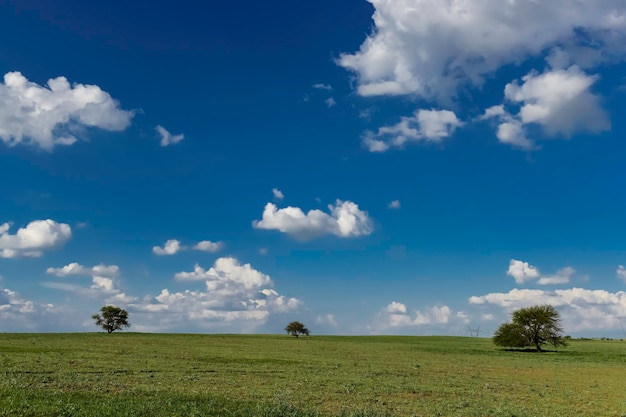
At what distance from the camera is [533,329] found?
328ft

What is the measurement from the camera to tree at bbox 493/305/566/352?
98938 millimetres

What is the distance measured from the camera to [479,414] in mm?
25734

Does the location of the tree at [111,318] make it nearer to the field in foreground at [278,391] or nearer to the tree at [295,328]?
the tree at [295,328]

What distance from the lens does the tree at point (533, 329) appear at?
9894cm

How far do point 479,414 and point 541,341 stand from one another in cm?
8419

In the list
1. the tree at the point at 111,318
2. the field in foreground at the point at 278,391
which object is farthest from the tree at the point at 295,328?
the field in foreground at the point at 278,391

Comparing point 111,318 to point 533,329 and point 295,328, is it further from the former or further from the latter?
point 533,329

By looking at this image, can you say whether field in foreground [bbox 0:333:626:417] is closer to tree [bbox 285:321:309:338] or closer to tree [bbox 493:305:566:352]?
tree [bbox 493:305:566:352]

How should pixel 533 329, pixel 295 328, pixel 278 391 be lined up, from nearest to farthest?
pixel 278 391 < pixel 533 329 < pixel 295 328

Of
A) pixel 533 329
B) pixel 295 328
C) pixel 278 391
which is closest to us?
pixel 278 391

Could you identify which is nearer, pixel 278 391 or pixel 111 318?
pixel 278 391

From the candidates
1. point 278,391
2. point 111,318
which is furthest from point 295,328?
point 278,391

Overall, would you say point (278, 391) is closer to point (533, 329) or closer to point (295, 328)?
point (533, 329)

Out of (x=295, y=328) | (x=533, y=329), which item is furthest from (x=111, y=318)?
(x=533, y=329)
